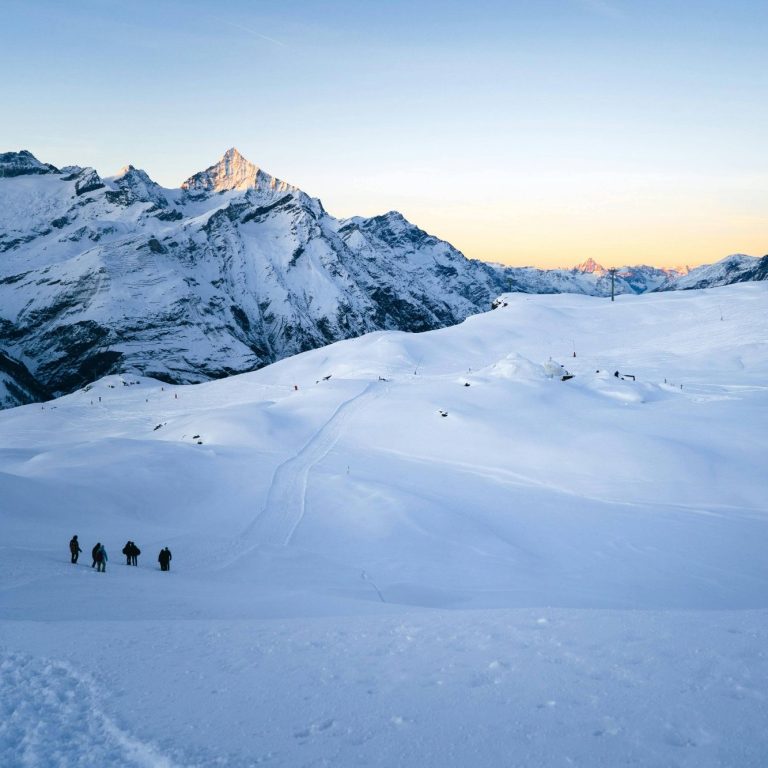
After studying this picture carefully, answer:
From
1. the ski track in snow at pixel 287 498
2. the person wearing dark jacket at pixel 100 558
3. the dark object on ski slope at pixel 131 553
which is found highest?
the person wearing dark jacket at pixel 100 558

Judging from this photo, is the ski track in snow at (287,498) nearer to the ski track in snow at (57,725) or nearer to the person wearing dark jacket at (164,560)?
the person wearing dark jacket at (164,560)

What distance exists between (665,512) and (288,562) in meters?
20.3

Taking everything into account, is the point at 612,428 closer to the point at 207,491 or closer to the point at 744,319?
the point at 207,491

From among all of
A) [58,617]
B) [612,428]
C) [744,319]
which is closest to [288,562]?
[58,617]

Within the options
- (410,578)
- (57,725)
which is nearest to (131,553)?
(410,578)

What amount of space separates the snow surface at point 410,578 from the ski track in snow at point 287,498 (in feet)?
0.79

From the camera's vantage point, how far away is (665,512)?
28.3 metres

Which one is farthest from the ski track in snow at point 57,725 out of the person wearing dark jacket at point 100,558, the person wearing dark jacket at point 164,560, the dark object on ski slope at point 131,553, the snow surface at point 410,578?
the dark object on ski slope at point 131,553

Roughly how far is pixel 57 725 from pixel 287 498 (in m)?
24.0

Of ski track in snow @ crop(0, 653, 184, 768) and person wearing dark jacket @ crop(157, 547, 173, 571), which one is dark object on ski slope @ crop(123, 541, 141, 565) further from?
ski track in snow @ crop(0, 653, 184, 768)

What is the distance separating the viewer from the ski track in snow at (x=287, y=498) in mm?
24047

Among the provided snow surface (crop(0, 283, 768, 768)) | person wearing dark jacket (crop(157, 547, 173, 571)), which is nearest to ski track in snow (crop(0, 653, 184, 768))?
snow surface (crop(0, 283, 768, 768))

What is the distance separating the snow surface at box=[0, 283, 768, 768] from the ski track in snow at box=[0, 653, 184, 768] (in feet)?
0.13

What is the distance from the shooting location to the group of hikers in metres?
18.0
